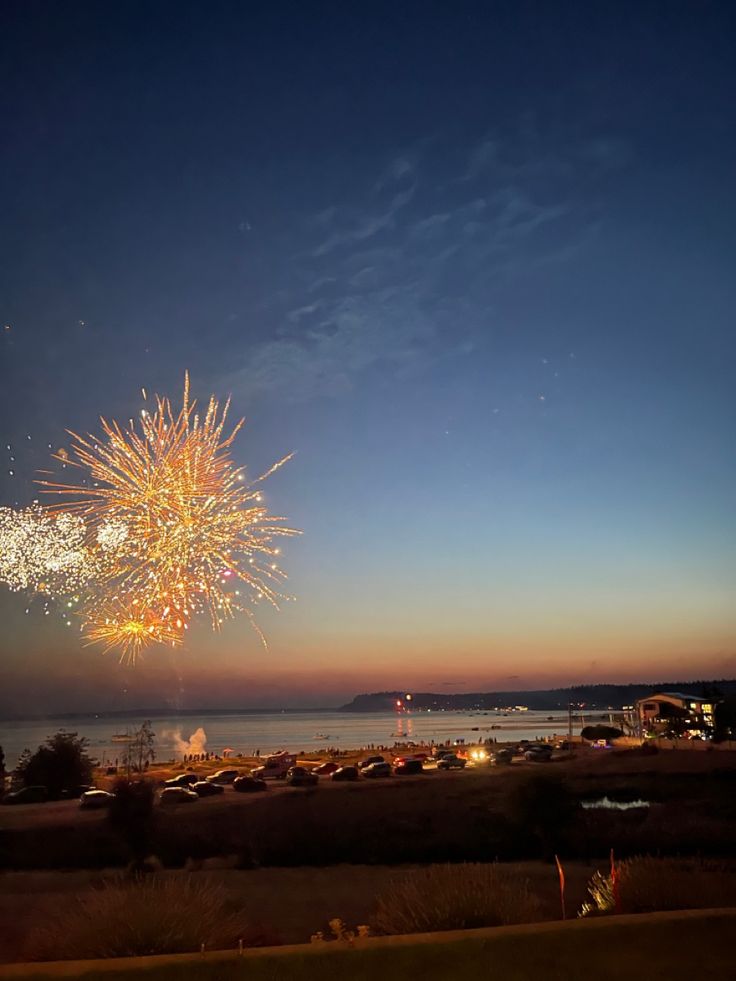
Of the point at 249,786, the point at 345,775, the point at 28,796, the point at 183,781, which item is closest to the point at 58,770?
the point at 28,796

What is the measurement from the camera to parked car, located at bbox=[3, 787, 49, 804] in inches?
1492

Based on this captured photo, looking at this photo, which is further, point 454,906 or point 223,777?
A: point 223,777

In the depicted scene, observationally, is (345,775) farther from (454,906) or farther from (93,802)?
(454,906)

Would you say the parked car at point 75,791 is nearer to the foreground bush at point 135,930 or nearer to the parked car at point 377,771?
the parked car at point 377,771

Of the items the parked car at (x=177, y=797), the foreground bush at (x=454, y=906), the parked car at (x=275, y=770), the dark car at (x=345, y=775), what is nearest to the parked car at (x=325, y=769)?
the parked car at (x=275, y=770)

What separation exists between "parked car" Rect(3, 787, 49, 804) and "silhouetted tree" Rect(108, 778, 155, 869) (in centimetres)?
2086

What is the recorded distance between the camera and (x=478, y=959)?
21.7ft

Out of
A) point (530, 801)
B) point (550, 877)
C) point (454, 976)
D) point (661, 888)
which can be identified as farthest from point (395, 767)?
point (454, 976)

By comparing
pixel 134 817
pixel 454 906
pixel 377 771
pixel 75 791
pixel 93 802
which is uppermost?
pixel 454 906

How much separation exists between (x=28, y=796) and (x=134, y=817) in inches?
864

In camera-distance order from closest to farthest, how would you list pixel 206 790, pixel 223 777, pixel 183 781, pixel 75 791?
pixel 206 790
pixel 75 791
pixel 183 781
pixel 223 777

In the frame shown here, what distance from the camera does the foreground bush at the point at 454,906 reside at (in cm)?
859

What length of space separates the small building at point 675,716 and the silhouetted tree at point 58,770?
4652 centimetres

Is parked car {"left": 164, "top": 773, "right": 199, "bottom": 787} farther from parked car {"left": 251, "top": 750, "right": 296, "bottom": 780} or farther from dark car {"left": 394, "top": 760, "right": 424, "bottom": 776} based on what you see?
dark car {"left": 394, "top": 760, "right": 424, "bottom": 776}
